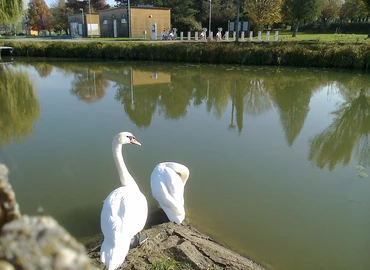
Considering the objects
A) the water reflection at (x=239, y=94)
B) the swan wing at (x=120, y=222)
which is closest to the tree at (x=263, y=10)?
the water reflection at (x=239, y=94)

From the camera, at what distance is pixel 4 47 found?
26734 millimetres

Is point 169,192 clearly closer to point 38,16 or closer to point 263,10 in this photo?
point 263,10

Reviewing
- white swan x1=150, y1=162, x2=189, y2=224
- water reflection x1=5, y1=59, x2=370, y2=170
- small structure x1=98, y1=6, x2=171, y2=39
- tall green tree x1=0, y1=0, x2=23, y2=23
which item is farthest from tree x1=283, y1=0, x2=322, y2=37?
white swan x1=150, y1=162, x2=189, y2=224

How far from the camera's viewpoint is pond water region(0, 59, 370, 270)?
4.55 meters

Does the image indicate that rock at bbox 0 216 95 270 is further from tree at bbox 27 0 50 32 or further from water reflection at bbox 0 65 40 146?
tree at bbox 27 0 50 32

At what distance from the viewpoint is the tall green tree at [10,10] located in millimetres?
20828

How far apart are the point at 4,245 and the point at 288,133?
9.00 metres

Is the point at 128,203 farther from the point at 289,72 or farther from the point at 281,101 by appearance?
the point at 289,72

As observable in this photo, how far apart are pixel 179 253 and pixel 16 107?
1026 centimetres

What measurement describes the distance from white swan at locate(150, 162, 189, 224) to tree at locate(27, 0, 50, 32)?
5998cm

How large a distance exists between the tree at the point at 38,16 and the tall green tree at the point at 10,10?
1517 inches

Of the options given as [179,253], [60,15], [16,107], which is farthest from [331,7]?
[179,253]

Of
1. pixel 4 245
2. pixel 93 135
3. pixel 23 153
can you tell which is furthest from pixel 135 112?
pixel 4 245

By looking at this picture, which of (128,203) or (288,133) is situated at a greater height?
(128,203)
